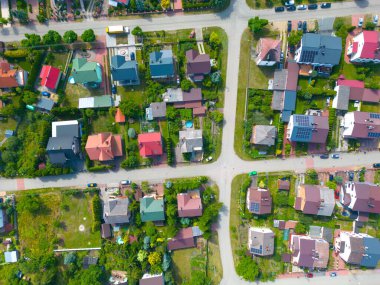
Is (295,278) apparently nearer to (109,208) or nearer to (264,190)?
(264,190)

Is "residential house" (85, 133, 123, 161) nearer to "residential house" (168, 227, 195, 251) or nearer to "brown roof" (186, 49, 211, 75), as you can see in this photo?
"brown roof" (186, 49, 211, 75)

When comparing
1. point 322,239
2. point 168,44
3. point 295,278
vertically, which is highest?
point 168,44

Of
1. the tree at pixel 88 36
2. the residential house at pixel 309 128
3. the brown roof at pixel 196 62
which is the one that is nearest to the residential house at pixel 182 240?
the residential house at pixel 309 128

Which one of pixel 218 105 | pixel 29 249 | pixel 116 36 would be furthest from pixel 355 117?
pixel 29 249

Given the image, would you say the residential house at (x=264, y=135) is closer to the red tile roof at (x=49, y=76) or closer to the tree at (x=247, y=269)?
the tree at (x=247, y=269)

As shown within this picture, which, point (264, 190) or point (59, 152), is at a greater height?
point (59, 152)

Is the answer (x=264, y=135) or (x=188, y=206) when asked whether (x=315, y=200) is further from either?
(x=188, y=206)
